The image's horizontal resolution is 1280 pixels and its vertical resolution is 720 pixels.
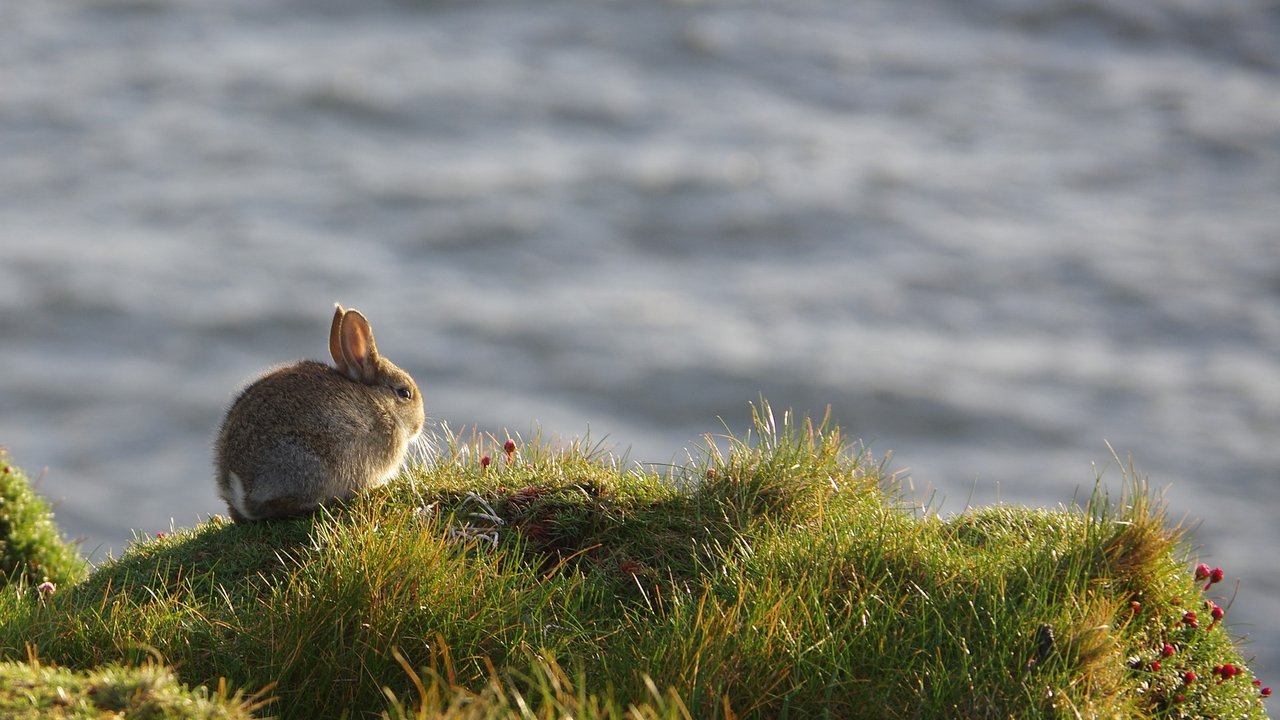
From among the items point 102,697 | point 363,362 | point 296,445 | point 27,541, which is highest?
point 363,362

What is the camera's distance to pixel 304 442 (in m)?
7.06

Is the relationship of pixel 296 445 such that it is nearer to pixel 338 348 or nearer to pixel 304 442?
pixel 304 442

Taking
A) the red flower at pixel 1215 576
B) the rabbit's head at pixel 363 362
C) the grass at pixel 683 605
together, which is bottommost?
the red flower at pixel 1215 576

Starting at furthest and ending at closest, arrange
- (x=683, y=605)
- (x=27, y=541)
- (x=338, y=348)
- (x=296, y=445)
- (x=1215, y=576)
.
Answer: (x=27, y=541) < (x=338, y=348) < (x=1215, y=576) < (x=296, y=445) < (x=683, y=605)

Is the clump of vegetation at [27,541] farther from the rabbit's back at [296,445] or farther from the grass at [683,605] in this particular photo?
the rabbit's back at [296,445]

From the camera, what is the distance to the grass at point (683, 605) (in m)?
5.77

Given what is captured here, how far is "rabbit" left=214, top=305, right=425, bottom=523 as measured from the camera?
706 cm

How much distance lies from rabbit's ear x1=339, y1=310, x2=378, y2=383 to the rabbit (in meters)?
0.03

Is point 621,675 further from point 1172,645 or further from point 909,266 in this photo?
point 909,266

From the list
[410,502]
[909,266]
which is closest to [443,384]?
[909,266]

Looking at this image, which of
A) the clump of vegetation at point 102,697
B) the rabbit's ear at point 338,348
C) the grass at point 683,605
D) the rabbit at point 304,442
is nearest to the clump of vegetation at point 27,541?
the grass at point 683,605

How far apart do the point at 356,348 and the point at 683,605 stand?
2700 millimetres

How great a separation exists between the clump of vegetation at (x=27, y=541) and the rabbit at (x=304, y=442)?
1.72m

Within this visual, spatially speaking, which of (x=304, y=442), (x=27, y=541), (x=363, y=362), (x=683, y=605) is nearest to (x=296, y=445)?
(x=304, y=442)
